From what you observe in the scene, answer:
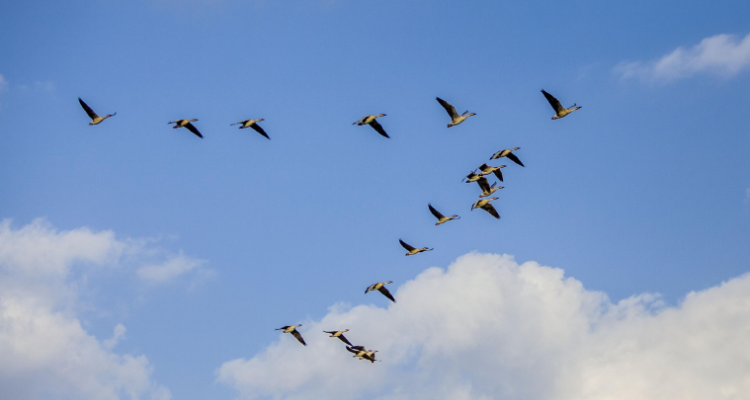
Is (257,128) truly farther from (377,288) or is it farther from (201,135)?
(377,288)

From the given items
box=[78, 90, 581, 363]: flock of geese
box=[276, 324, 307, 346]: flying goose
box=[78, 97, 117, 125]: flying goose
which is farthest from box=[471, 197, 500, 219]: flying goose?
box=[78, 97, 117, 125]: flying goose

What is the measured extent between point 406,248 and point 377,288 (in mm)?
5344

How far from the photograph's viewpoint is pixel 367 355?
236 feet

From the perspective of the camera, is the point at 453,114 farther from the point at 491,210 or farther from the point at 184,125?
the point at 184,125

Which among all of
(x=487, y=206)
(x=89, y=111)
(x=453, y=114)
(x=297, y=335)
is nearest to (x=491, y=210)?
(x=487, y=206)

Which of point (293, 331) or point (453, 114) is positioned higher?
point (453, 114)

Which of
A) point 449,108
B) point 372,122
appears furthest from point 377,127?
point 449,108

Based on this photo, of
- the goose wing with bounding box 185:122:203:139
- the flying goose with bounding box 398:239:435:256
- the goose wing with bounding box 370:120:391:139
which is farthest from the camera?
the flying goose with bounding box 398:239:435:256

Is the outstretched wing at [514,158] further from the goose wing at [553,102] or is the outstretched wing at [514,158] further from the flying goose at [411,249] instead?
the flying goose at [411,249]

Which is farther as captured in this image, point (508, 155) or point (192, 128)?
point (508, 155)

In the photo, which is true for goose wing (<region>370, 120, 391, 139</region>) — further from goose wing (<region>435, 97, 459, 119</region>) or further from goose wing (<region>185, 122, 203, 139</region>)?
goose wing (<region>185, 122, 203, 139</region>)

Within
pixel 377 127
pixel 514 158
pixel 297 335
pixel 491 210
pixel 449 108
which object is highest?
pixel 514 158

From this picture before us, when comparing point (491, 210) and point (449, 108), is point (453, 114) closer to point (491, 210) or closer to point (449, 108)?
point (449, 108)

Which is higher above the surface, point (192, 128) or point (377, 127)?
point (377, 127)
